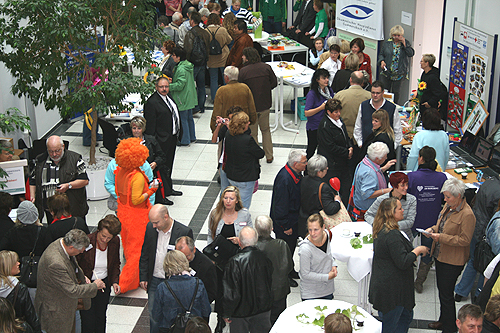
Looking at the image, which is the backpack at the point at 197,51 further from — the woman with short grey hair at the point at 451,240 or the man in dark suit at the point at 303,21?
the woman with short grey hair at the point at 451,240

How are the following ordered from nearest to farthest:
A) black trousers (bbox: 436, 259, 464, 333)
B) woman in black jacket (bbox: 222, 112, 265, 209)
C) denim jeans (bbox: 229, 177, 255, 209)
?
black trousers (bbox: 436, 259, 464, 333), woman in black jacket (bbox: 222, 112, 265, 209), denim jeans (bbox: 229, 177, 255, 209)

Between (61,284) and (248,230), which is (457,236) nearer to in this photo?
(248,230)

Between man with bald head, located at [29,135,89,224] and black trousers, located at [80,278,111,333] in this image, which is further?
man with bald head, located at [29,135,89,224]

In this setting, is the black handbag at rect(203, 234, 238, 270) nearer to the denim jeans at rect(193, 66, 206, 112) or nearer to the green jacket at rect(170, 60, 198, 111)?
the green jacket at rect(170, 60, 198, 111)

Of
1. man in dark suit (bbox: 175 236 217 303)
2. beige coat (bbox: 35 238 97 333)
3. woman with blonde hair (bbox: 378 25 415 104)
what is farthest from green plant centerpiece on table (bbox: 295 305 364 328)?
woman with blonde hair (bbox: 378 25 415 104)

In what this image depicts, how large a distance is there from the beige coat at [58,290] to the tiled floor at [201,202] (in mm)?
1011

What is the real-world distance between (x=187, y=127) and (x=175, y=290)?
565 cm

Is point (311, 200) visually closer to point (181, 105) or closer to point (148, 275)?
point (148, 275)

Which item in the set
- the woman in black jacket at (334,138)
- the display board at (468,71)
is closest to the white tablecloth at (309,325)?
the woman in black jacket at (334,138)

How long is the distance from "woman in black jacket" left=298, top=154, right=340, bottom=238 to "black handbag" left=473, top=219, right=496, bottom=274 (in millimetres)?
1304

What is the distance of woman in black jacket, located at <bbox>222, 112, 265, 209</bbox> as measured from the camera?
636 centimetres

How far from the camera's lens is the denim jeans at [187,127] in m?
9.48

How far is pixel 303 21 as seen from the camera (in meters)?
13.4

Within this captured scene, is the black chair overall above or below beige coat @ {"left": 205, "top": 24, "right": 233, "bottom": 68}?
below
